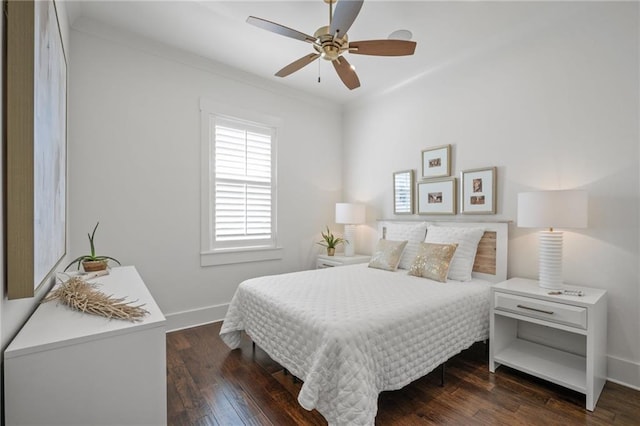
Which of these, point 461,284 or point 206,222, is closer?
point 461,284

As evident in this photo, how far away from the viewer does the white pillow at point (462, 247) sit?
2.74 metres

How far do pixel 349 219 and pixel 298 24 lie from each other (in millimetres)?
2251

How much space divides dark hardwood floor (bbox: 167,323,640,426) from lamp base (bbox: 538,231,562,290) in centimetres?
71

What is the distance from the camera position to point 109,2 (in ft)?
8.02

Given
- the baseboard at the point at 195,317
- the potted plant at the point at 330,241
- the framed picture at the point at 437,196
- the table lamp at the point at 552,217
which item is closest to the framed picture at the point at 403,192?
the framed picture at the point at 437,196

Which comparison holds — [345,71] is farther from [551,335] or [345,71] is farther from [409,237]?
[551,335]

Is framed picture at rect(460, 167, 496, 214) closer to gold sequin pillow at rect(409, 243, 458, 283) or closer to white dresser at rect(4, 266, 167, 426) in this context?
gold sequin pillow at rect(409, 243, 458, 283)

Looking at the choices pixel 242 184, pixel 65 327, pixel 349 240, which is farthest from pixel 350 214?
pixel 65 327

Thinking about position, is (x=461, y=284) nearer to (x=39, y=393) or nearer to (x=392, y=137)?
(x=392, y=137)

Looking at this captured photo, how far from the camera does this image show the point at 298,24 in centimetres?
261

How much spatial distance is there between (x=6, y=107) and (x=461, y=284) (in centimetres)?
287

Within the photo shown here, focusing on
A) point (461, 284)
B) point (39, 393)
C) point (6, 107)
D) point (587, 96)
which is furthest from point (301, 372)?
point (587, 96)

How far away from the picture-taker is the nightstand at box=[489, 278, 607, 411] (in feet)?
6.38

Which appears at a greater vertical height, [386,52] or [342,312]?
[386,52]
